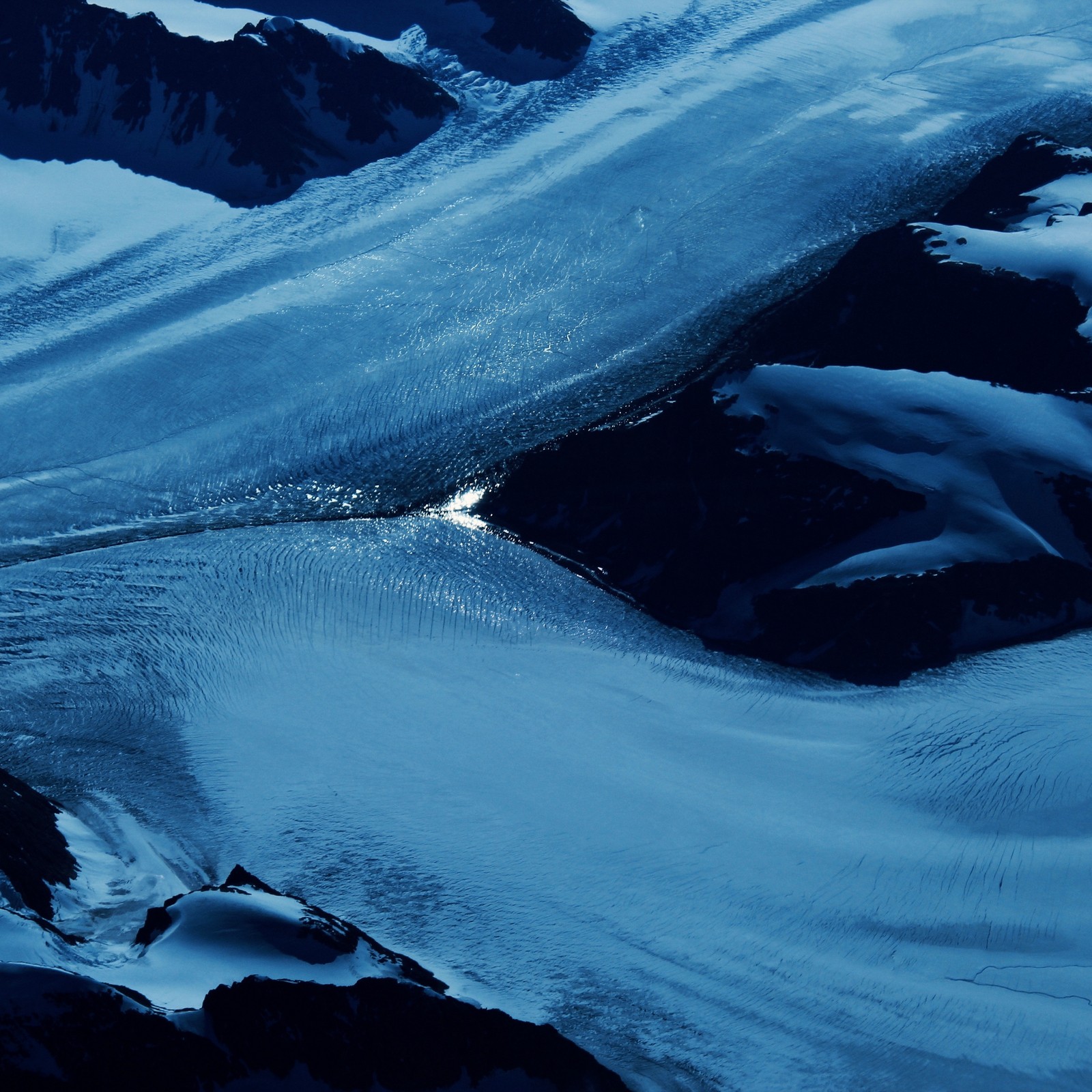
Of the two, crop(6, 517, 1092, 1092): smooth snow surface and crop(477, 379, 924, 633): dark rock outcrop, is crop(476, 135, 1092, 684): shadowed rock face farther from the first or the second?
crop(6, 517, 1092, 1092): smooth snow surface

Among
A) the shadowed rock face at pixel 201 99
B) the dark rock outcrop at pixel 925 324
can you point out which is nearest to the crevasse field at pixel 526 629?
the shadowed rock face at pixel 201 99

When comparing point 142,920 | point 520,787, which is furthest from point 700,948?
point 142,920

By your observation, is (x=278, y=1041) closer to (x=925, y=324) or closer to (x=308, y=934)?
(x=308, y=934)

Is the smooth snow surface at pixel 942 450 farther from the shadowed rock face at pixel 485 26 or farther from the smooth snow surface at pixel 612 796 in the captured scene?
the shadowed rock face at pixel 485 26

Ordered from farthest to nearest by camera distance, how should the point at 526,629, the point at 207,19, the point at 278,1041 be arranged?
the point at 207,19 → the point at 526,629 → the point at 278,1041

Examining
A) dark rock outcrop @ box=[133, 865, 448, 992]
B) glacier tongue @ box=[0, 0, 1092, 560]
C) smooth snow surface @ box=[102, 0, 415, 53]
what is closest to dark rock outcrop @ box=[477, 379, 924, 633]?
glacier tongue @ box=[0, 0, 1092, 560]

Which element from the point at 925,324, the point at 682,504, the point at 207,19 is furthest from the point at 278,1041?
the point at 207,19

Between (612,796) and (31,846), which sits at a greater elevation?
(31,846)
